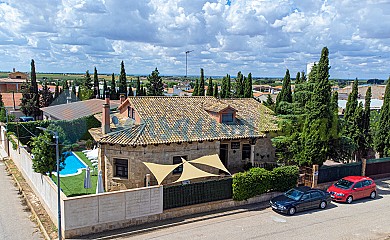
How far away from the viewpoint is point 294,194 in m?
21.2

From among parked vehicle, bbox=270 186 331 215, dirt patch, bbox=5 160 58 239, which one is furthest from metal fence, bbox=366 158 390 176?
dirt patch, bbox=5 160 58 239

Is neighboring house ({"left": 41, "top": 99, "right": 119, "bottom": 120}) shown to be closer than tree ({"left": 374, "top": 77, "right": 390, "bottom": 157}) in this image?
No

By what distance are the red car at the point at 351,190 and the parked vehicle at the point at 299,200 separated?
1412mm

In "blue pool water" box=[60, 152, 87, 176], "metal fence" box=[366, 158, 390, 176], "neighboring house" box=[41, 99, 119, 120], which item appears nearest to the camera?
"metal fence" box=[366, 158, 390, 176]

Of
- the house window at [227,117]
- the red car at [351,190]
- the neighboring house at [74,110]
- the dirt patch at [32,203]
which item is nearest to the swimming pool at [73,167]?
the dirt patch at [32,203]

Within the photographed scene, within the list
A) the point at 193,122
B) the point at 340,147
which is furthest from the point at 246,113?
the point at 340,147

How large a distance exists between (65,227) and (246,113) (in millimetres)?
18254

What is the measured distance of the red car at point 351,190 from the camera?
75.2 ft

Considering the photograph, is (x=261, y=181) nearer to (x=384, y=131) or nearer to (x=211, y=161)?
(x=211, y=161)

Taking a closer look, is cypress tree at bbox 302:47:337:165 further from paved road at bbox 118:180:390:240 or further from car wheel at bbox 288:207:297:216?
car wheel at bbox 288:207:297:216

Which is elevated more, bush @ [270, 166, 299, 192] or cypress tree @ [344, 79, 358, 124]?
cypress tree @ [344, 79, 358, 124]

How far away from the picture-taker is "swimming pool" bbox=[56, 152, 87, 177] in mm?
29478

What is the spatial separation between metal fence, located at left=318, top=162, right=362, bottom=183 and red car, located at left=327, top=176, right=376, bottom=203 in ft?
5.46

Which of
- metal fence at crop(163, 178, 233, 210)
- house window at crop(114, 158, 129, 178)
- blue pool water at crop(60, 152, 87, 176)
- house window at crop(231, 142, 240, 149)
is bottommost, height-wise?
blue pool water at crop(60, 152, 87, 176)
